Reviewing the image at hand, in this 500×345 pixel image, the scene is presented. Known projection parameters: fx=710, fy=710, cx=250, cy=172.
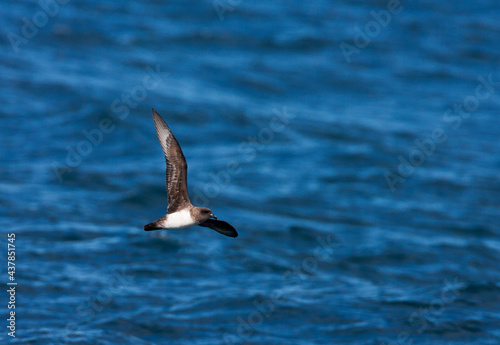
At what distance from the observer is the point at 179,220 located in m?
9.59

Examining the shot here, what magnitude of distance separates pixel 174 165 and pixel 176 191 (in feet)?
1.21

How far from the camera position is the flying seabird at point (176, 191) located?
9.48 metres

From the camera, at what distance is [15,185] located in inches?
861

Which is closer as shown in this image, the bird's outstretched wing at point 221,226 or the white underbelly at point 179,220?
the white underbelly at point 179,220

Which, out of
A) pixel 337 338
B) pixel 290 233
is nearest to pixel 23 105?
pixel 290 233

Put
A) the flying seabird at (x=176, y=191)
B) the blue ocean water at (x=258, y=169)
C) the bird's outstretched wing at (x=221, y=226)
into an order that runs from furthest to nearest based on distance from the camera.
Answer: the blue ocean water at (x=258, y=169), the bird's outstretched wing at (x=221, y=226), the flying seabird at (x=176, y=191)

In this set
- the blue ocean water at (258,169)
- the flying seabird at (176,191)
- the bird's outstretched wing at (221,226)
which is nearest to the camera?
the flying seabird at (176,191)

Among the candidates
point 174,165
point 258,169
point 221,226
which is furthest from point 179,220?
point 258,169

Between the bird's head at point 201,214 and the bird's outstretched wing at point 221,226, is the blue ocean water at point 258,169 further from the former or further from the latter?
the bird's head at point 201,214

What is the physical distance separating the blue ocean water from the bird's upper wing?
7.06 m

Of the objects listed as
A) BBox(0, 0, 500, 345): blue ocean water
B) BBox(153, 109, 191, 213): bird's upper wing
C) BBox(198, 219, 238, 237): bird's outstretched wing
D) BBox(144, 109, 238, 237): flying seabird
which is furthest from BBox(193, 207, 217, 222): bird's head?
BBox(0, 0, 500, 345): blue ocean water

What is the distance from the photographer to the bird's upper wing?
9.48 m

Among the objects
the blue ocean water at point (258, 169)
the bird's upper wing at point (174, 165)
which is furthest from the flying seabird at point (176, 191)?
the blue ocean water at point (258, 169)

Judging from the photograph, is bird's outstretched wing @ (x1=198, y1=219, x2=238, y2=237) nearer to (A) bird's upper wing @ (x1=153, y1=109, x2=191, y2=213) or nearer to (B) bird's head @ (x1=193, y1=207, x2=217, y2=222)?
(B) bird's head @ (x1=193, y1=207, x2=217, y2=222)
